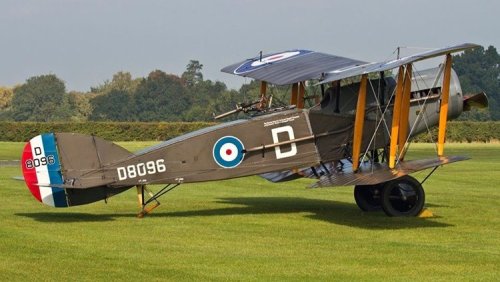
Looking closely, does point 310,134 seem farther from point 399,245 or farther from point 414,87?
point 399,245

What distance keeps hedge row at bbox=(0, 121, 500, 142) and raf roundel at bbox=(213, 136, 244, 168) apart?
4999 centimetres

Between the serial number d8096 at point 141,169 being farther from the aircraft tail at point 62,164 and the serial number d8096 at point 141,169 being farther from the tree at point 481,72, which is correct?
the tree at point 481,72

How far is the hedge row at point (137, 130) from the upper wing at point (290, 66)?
46861 mm

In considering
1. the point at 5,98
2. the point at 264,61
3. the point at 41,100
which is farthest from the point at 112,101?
the point at 264,61

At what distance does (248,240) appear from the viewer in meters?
14.5

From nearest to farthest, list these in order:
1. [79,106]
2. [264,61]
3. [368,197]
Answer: [368,197] → [264,61] → [79,106]

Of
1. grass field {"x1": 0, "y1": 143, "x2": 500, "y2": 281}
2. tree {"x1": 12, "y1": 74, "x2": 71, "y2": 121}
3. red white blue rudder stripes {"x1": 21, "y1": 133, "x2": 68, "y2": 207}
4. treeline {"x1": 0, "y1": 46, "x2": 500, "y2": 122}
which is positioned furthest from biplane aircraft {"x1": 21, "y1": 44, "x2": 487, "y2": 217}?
tree {"x1": 12, "y1": 74, "x2": 71, "y2": 121}

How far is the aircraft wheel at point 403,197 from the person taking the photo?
56.9 feet

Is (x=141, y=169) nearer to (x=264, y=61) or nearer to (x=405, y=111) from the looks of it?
(x=264, y=61)

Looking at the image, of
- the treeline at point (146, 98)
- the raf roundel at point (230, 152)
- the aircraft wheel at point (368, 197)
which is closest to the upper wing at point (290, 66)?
the raf roundel at point (230, 152)

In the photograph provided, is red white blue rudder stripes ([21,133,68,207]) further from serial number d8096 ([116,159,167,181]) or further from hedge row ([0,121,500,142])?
hedge row ([0,121,500,142])

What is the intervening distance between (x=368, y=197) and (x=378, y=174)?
1.99 meters


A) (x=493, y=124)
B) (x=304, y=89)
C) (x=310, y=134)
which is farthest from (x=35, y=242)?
(x=493, y=124)

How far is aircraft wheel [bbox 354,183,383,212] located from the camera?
1836cm
